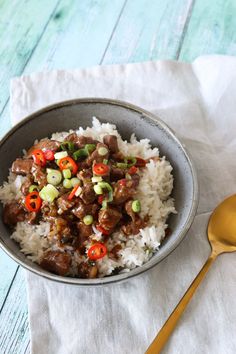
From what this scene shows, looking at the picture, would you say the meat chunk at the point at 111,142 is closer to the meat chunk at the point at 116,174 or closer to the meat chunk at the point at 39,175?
the meat chunk at the point at 116,174

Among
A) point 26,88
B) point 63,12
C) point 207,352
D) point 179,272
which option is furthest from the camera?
point 63,12

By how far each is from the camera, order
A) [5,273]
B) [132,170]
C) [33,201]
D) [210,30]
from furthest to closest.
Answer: [210,30] → [5,273] → [132,170] → [33,201]

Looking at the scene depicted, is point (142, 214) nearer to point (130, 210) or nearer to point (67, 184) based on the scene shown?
point (130, 210)

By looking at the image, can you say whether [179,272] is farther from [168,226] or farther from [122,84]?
[122,84]

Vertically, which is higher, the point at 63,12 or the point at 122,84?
the point at 63,12

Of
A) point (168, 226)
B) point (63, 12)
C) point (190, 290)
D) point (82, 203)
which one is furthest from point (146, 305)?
point (63, 12)

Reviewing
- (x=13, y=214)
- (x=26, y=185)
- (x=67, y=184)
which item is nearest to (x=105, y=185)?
(x=67, y=184)

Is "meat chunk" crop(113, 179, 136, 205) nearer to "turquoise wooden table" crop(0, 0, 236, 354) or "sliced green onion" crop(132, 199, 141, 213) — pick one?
"sliced green onion" crop(132, 199, 141, 213)
